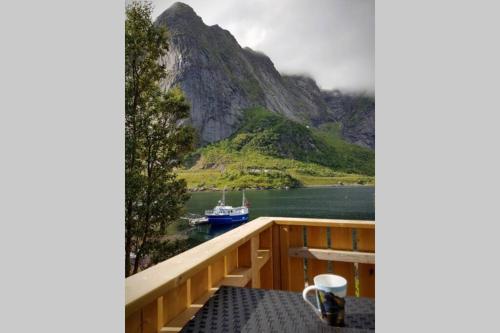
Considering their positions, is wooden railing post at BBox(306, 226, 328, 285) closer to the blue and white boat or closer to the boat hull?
the boat hull

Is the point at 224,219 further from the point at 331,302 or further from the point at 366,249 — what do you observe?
the point at 331,302

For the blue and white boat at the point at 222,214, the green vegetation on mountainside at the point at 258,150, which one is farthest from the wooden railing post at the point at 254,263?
the blue and white boat at the point at 222,214

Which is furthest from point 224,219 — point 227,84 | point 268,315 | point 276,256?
point 268,315

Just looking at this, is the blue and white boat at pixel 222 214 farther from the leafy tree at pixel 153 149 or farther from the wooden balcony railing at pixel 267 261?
the wooden balcony railing at pixel 267 261

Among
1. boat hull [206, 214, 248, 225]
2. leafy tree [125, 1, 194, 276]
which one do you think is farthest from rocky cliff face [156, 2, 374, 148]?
boat hull [206, 214, 248, 225]
